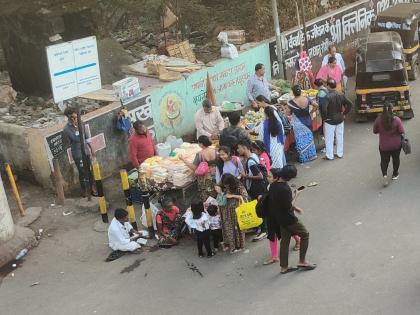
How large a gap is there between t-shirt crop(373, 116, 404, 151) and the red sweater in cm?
419

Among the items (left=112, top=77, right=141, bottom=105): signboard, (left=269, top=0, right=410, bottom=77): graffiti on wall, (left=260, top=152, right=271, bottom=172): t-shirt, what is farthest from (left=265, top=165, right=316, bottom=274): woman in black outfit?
(left=269, top=0, right=410, bottom=77): graffiti on wall

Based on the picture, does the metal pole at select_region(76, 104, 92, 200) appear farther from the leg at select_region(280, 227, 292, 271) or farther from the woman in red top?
the leg at select_region(280, 227, 292, 271)

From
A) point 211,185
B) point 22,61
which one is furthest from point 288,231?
point 22,61

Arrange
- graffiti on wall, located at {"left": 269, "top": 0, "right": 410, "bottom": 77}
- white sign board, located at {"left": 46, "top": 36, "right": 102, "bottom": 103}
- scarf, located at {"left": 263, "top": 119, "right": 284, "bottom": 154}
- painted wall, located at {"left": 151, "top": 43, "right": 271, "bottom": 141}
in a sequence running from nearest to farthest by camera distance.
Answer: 1. white sign board, located at {"left": 46, "top": 36, "right": 102, "bottom": 103}
2. scarf, located at {"left": 263, "top": 119, "right": 284, "bottom": 154}
3. painted wall, located at {"left": 151, "top": 43, "right": 271, "bottom": 141}
4. graffiti on wall, located at {"left": 269, "top": 0, "right": 410, "bottom": 77}

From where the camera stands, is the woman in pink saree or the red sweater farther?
the woman in pink saree

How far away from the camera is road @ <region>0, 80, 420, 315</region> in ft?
28.0

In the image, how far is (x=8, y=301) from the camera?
9344mm

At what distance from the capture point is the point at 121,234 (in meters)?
10.2

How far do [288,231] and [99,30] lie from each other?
11.7 metres

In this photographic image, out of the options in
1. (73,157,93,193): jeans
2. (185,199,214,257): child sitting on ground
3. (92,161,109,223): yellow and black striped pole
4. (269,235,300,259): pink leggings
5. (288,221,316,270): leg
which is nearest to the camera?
(288,221,316,270): leg

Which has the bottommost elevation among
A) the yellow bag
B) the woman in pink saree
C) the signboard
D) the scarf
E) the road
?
the road

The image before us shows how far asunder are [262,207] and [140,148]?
3798 mm

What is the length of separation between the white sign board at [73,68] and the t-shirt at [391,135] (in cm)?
505

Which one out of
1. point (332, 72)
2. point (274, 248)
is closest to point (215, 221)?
point (274, 248)
